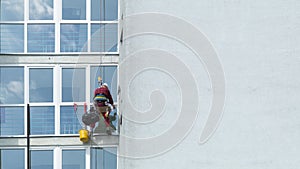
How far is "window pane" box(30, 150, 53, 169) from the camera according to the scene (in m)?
7.35

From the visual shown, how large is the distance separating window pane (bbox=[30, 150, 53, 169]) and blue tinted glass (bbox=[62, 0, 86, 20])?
1986mm

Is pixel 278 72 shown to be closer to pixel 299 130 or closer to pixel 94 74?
pixel 299 130

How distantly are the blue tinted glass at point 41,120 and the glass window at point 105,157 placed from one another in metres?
0.71

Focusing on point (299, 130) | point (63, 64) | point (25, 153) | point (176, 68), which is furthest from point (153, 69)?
point (25, 153)

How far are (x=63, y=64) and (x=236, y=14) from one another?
2917mm

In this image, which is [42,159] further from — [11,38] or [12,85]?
[11,38]

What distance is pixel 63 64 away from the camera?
7402 mm

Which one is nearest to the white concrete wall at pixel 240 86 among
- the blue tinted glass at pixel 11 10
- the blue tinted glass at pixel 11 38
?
the blue tinted glass at pixel 11 38

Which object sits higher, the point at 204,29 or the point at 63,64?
the point at 204,29

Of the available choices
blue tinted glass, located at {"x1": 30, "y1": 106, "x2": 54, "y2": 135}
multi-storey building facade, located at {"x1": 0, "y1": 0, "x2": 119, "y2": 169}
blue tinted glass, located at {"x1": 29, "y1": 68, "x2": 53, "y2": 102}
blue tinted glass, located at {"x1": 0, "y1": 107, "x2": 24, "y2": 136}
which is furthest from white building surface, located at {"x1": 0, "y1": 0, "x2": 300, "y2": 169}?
blue tinted glass, located at {"x1": 0, "y1": 107, "x2": 24, "y2": 136}

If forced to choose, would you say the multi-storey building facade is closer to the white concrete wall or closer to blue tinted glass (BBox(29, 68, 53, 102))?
blue tinted glass (BBox(29, 68, 53, 102))

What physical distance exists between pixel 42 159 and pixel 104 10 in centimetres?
235

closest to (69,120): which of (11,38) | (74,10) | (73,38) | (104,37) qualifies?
(73,38)

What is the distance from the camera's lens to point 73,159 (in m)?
7.40
